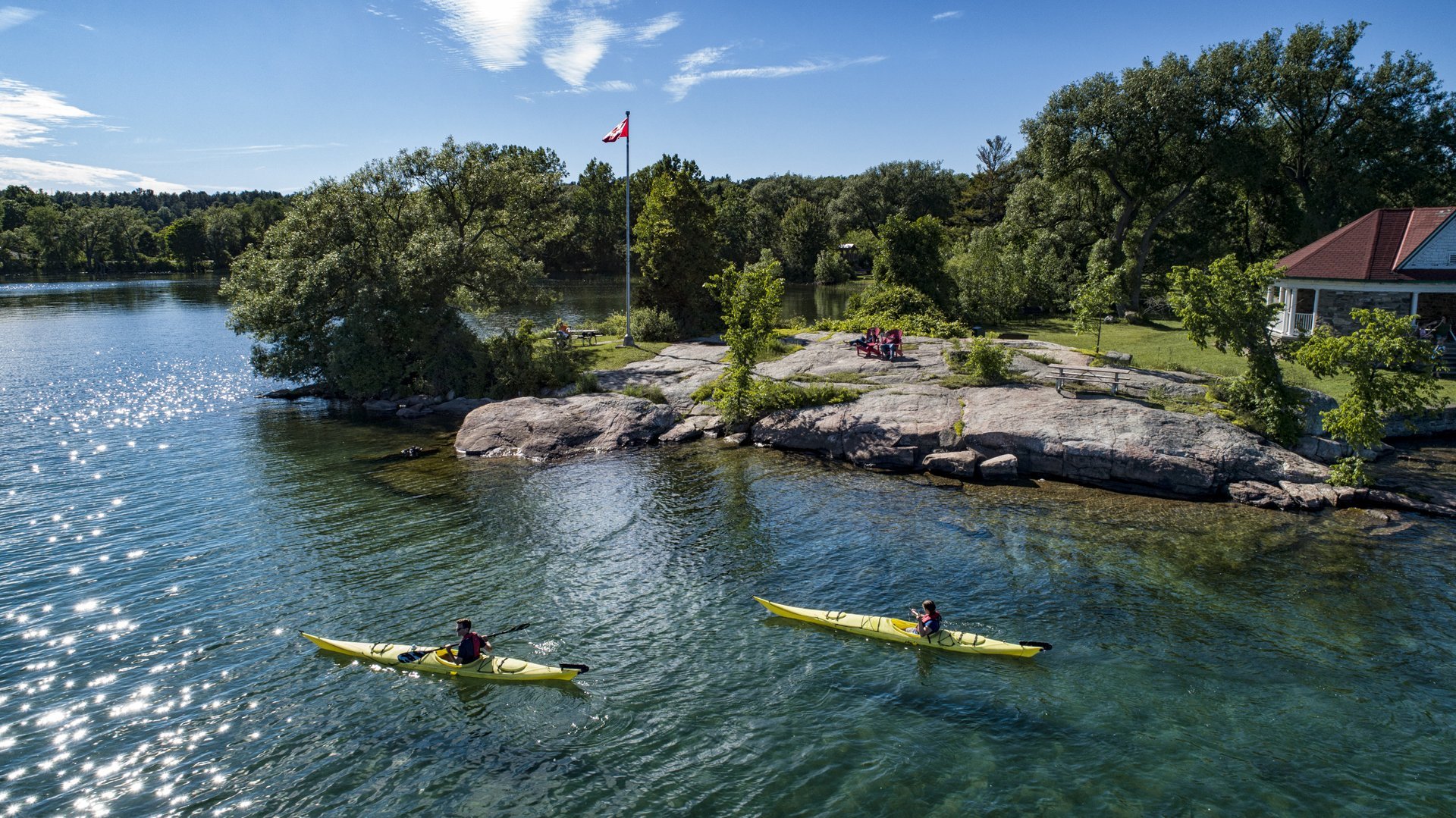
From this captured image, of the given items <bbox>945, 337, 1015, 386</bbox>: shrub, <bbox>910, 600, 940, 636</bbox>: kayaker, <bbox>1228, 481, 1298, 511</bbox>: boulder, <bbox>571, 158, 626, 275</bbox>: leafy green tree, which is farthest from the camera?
<bbox>571, 158, 626, 275</bbox>: leafy green tree

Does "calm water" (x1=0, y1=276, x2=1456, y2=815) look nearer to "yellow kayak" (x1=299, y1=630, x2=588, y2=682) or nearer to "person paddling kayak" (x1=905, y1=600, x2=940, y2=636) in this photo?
"yellow kayak" (x1=299, y1=630, x2=588, y2=682)

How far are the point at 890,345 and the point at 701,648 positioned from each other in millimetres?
24450

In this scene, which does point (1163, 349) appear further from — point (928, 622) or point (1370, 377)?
point (928, 622)

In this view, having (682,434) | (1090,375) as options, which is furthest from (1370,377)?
(682,434)

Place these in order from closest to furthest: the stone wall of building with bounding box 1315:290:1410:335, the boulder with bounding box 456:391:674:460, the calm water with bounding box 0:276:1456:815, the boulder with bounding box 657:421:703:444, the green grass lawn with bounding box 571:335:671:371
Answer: the calm water with bounding box 0:276:1456:815 < the boulder with bounding box 456:391:674:460 < the boulder with bounding box 657:421:703:444 < the stone wall of building with bounding box 1315:290:1410:335 < the green grass lawn with bounding box 571:335:671:371

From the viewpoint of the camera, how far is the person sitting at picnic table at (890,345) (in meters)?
38.6

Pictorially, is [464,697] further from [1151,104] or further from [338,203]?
[1151,104]

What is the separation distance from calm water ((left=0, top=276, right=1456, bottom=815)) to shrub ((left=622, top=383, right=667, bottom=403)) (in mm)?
7724

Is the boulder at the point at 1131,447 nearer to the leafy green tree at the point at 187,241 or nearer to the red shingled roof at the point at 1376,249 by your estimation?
the red shingled roof at the point at 1376,249

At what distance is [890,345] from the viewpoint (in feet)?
126

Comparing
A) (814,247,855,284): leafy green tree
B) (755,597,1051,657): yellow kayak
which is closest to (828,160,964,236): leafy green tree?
(814,247,855,284): leafy green tree

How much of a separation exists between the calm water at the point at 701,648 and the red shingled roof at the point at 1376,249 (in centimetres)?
2107

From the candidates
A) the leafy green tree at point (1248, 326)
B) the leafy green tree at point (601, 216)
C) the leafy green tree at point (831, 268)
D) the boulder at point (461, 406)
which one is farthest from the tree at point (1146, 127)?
the leafy green tree at point (601, 216)

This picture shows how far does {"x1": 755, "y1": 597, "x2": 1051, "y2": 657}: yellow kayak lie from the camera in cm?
1659
